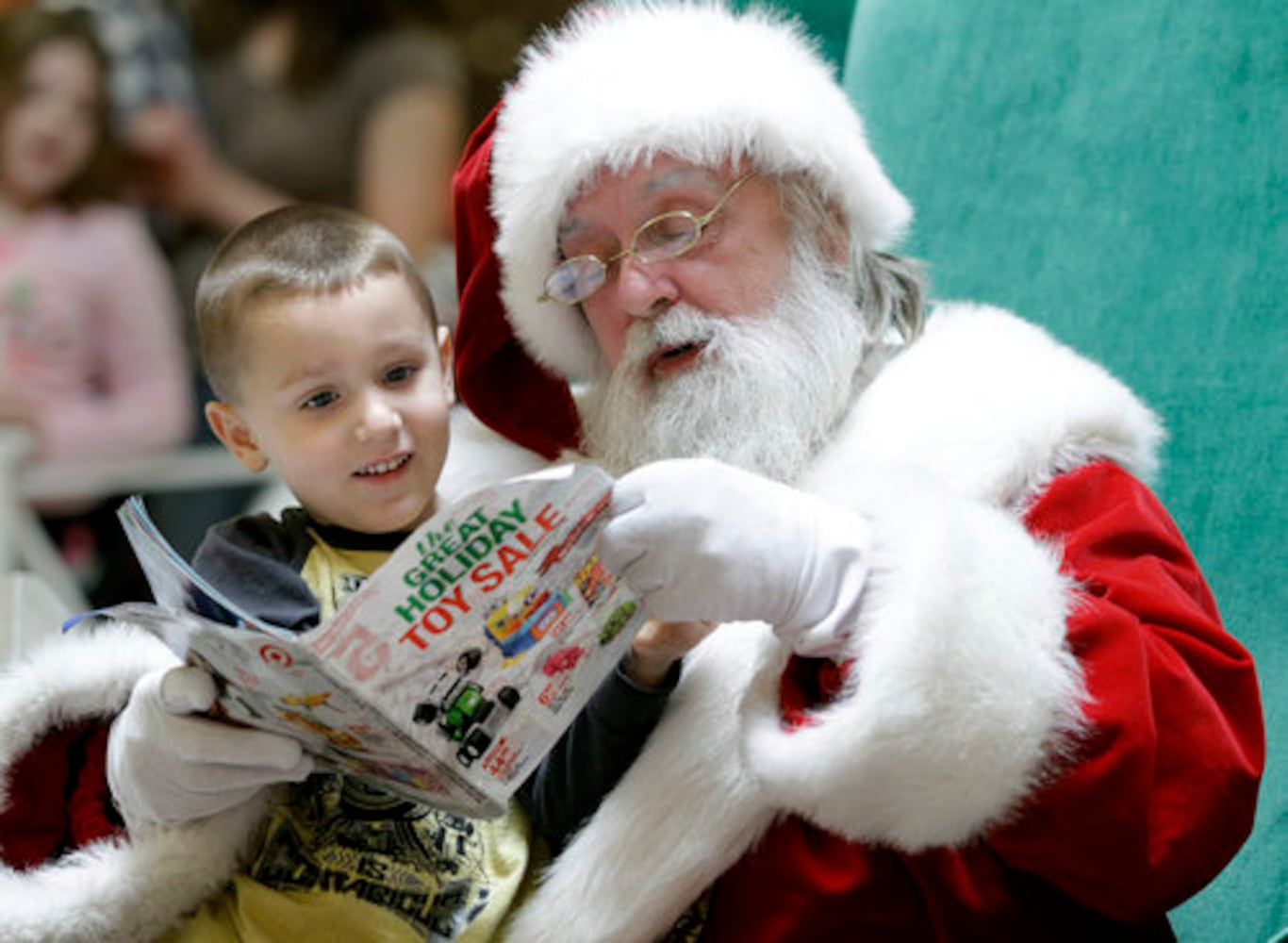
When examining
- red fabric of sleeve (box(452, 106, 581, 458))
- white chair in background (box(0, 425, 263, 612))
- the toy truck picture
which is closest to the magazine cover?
the toy truck picture

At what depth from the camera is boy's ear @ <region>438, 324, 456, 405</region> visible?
1.48m

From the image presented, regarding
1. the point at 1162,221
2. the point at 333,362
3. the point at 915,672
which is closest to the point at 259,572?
the point at 333,362

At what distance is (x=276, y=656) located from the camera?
1075mm

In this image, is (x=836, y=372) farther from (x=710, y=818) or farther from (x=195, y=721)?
(x=195, y=721)

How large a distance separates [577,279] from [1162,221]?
589mm

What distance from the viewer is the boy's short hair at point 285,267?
1402 millimetres

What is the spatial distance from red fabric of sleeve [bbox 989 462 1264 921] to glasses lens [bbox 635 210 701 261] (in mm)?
445

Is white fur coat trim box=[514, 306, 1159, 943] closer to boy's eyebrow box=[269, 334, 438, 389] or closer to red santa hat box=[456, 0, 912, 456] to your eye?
red santa hat box=[456, 0, 912, 456]

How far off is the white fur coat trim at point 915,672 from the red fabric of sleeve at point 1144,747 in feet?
0.08

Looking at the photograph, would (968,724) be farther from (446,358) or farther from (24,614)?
(24,614)

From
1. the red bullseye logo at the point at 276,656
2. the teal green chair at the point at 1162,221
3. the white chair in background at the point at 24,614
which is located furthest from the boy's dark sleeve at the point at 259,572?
the teal green chair at the point at 1162,221

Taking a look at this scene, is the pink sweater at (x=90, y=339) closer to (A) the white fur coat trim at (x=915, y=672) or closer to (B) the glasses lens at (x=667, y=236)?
(B) the glasses lens at (x=667, y=236)

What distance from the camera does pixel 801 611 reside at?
115cm

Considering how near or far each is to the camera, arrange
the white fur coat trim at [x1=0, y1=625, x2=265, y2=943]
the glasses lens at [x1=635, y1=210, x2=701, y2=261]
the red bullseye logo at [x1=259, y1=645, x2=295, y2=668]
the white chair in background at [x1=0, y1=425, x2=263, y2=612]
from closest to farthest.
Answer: the red bullseye logo at [x1=259, y1=645, x2=295, y2=668] < the white fur coat trim at [x1=0, y1=625, x2=265, y2=943] < the glasses lens at [x1=635, y1=210, x2=701, y2=261] < the white chair in background at [x1=0, y1=425, x2=263, y2=612]
